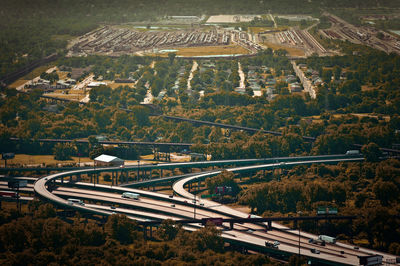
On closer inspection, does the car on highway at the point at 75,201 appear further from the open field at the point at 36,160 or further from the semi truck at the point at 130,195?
the open field at the point at 36,160

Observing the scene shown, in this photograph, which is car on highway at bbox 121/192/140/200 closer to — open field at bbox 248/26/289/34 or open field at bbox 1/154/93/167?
open field at bbox 1/154/93/167

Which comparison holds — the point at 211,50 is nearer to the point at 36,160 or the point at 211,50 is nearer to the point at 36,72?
the point at 36,72

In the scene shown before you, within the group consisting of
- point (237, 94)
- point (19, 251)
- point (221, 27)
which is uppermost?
point (221, 27)

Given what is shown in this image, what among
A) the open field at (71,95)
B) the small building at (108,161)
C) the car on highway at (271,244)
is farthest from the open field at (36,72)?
the car on highway at (271,244)

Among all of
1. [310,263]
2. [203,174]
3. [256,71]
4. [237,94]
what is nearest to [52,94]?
[237,94]

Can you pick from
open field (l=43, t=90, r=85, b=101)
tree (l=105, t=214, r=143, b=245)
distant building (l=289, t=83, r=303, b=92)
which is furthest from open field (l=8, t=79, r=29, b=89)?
tree (l=105, t=214, r=143, b=245)

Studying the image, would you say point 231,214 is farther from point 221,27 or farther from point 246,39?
point 221,27

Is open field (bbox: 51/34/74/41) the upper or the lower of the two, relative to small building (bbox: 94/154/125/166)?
upper
